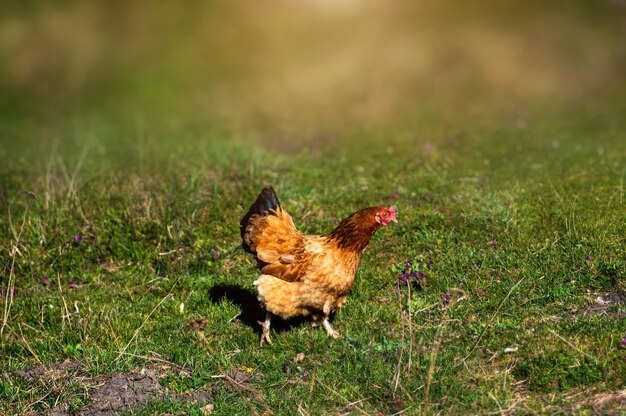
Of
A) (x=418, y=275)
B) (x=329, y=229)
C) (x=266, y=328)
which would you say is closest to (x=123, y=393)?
(x=266, y=328)

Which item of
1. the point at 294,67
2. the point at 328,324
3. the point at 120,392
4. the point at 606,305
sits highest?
the point at 606,305

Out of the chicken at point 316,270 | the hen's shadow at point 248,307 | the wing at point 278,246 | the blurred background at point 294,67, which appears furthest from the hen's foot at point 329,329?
the blurred background at point 294,67

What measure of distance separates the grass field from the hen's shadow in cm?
3

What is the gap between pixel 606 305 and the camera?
6871 mm

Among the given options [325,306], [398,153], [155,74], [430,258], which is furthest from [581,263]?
[155,74]

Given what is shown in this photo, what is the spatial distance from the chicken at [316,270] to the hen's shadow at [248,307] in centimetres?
37

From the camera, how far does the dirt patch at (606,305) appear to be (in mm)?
6691

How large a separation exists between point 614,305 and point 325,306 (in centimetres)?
256

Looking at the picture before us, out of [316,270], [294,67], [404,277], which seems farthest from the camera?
[294,67]

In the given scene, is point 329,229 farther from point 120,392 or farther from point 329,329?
point 120,392

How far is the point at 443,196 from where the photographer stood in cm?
995

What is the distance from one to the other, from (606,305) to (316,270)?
260 centimetres

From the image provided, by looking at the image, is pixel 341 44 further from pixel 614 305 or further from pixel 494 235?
pixel 614 305

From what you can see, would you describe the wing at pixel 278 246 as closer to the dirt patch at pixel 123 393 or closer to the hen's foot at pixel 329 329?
the hen's foot at pixel 329 329
